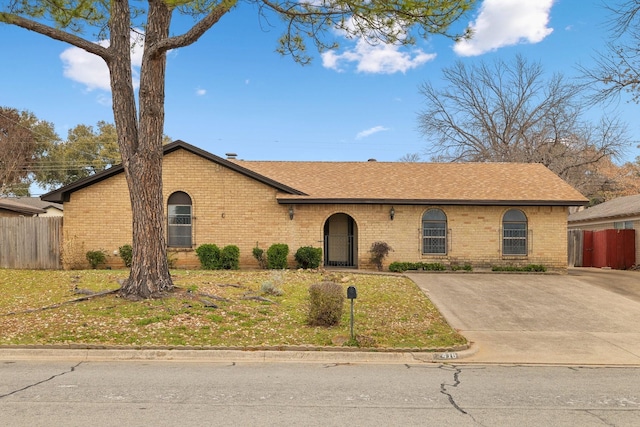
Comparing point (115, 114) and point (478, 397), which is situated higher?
point (115, 114)

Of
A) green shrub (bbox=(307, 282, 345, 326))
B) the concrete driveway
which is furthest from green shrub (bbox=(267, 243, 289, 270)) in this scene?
green shrub (bbox=(307, 282, 345, 326))

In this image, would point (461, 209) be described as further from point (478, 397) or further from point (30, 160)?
point (30, 160)

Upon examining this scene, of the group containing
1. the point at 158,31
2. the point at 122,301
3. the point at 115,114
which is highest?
the point at 158,31

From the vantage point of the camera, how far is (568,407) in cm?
568

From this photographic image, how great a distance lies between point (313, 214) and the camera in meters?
19.7

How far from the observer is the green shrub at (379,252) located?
63.4ft

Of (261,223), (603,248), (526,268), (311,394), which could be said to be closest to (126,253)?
(261,223)

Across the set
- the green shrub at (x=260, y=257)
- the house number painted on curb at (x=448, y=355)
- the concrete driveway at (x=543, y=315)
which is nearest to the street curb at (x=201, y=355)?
the house number painted on curb at (x=448, y=355)

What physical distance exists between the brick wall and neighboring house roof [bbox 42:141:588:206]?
48cm

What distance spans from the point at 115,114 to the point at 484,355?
979cm

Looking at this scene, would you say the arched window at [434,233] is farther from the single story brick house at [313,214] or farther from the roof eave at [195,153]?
the roof eave at [195,153]

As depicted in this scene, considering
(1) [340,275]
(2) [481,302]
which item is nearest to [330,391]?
(2) [481,302]

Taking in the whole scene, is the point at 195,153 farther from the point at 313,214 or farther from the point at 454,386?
the point at 454,386

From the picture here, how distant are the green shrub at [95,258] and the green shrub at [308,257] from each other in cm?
771
